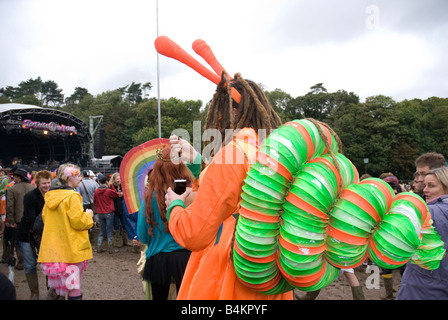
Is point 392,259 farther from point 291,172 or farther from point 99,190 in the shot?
point 99,190

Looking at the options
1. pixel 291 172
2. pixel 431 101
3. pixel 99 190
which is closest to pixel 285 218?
pixel 291 172

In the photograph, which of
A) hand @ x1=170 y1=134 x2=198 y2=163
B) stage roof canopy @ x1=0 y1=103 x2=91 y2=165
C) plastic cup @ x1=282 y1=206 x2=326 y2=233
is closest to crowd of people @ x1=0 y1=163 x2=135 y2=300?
hand @ x1=170 y1=134 x2=198 y2=163

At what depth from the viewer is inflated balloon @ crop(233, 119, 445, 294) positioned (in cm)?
125

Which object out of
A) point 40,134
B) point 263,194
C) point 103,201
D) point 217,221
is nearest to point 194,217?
point 217,221

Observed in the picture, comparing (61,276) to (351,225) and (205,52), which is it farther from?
(351,225)

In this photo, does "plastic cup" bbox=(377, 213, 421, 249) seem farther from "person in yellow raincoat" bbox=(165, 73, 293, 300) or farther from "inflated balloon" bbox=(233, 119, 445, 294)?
"person in yellow raincoat" bbox=(165, 73, 293, 300)

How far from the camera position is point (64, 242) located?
152 inches

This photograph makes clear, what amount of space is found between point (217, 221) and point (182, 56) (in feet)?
2.78

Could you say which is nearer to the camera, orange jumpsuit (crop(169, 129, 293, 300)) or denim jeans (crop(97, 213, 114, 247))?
orange jumpsuit (crop(169, 129, 293, 300))

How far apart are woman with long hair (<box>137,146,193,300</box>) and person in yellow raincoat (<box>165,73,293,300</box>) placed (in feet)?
3.81

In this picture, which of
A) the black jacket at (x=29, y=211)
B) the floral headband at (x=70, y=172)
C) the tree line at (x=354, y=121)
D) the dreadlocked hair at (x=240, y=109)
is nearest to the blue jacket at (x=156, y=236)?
the dreadlocked hair at (x=240, y=109)

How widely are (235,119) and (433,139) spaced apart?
44.4 meters

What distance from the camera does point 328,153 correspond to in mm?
1405

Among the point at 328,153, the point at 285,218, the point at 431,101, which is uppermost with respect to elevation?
the point at 431,101
